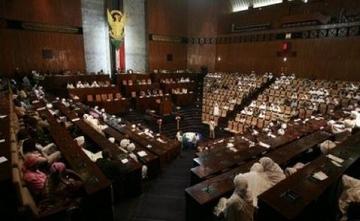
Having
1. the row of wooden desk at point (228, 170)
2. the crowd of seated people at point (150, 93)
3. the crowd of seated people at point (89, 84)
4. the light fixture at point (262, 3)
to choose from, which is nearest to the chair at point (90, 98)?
the crowd of seated people at point (89, 84)

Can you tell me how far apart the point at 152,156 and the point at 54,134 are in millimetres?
1987

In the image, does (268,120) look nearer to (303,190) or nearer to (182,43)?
(303,190)

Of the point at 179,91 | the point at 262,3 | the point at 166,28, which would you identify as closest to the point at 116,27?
the point at 166,28

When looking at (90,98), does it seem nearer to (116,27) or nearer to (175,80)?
(116,27)

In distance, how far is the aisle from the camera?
3.30 m

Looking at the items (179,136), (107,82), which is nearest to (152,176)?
(179,136)

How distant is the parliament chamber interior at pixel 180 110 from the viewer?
2.75 m

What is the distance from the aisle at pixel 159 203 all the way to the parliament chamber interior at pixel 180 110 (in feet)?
0.09

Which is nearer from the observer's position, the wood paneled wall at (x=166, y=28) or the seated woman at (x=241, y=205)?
the seated woman at (x=241, y=205)

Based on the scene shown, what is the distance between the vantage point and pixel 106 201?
9.62ft

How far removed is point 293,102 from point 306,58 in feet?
13.2

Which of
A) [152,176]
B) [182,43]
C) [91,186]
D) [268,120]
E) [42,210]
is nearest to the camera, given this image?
[42,210]

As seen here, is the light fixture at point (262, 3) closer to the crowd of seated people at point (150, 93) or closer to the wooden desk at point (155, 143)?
the crowd of seated people at point (150, 93)

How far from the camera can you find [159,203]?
3645 mm
